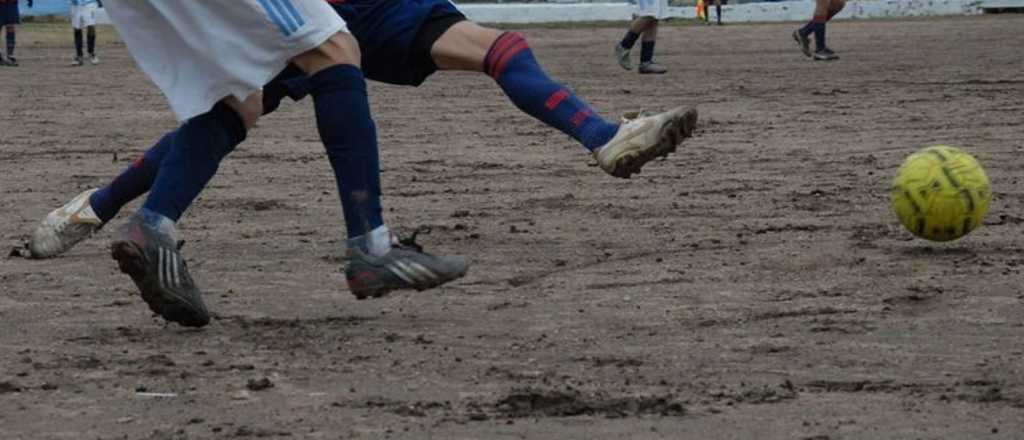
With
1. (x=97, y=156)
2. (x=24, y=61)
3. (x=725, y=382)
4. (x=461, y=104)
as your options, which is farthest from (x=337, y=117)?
(x=24, y=61)

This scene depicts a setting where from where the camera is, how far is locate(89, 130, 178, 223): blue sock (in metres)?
7.04

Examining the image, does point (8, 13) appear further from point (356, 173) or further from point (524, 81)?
point (356, 173)

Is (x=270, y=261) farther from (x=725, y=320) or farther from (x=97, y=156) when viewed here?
(x=97, y=156)

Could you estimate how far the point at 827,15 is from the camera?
913 inches

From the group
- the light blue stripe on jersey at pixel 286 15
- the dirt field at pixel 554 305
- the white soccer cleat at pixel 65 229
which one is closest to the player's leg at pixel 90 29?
the dirt field at pixel 554 305

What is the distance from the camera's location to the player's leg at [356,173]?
5.89 m

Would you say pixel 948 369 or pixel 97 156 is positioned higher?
pixel 948 369

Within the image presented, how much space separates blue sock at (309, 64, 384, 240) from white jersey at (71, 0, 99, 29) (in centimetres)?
2163

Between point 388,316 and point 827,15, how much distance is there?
17713 mm

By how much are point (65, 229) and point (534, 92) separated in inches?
74.6

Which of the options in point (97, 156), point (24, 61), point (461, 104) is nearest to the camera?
point (97, 156)

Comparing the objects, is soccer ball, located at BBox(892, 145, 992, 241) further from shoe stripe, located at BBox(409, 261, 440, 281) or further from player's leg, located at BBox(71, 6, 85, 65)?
player's leg, located at BBox(71, 6, 85, 65)

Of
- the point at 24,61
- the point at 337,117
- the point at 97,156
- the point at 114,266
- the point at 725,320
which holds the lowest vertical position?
the point at 24,61

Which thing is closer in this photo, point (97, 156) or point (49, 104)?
point (97, 156)
